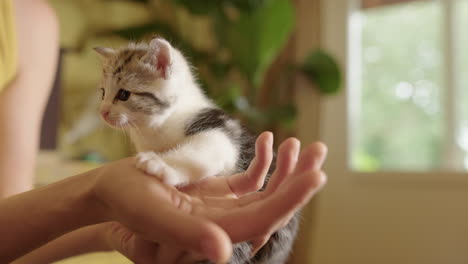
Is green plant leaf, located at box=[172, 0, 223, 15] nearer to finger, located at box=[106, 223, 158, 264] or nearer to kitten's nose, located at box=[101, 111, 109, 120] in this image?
kitten's nose, located at box=[101, 111, 109, 120]

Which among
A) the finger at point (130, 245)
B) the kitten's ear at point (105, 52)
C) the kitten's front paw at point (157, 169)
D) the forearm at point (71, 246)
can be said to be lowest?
the forearm at point (71, 246)

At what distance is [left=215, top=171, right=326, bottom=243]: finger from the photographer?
0.46 m

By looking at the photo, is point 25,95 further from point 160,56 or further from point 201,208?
point 201,208

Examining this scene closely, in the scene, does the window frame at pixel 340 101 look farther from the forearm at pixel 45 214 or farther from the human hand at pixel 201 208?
the forearm at pixel 45 214

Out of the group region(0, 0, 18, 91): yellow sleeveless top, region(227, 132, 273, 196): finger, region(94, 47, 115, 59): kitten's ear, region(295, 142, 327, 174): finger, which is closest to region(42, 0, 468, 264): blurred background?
A: region(0, 0, 18, 91): yellow sleeveless top

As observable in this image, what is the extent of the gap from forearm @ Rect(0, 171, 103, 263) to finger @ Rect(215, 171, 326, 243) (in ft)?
0.67

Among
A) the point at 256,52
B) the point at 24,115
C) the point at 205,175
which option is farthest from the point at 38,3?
the point at 256,52

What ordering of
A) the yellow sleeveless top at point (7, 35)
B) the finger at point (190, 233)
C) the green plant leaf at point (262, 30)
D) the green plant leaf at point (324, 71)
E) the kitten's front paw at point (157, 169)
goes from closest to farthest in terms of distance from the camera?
the finger at point (190, 233), the kitten's front paw at point (157, 169), the yellow sleeveless top at point (7, 35), the green plant leaf at point (262, 30), the green plant leaf at point (324, 71)

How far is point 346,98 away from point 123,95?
1.75 m

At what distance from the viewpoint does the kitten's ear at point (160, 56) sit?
838 mm

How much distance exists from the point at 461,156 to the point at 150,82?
189cm

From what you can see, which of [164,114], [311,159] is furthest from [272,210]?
[164,114]

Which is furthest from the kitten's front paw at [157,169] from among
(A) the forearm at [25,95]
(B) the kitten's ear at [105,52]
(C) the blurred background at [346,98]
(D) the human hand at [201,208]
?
(C) the blurred background at [346,98]

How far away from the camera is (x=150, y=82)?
86cm
